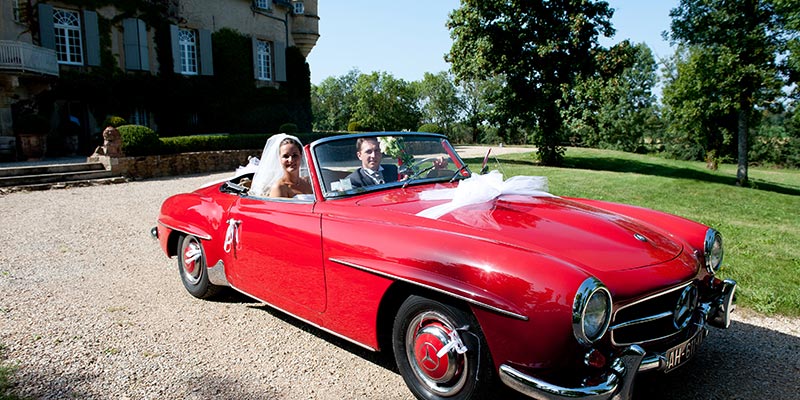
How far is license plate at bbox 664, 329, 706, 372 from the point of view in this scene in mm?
2606

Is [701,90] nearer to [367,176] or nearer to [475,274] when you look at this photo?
[367,176]

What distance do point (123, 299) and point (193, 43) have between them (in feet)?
76.3

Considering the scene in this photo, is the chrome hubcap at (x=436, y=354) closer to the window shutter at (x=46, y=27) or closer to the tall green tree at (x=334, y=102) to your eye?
the window shutter at (x=46, y=27)

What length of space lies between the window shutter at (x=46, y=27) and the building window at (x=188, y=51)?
588 centimetres

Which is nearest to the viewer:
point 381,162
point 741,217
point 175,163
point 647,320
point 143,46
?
point 647,320

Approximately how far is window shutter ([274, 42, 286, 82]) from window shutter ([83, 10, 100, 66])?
9.65 metres

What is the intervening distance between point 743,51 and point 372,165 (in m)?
21.8

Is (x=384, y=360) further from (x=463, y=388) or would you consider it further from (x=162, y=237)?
(x=162, y=237)

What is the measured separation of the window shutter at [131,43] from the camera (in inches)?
853

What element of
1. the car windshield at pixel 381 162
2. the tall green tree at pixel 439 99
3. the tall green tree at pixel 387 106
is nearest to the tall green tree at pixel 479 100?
the tall green tree at pixel 439 99

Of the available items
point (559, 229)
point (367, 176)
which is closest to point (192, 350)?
point (367, 176)

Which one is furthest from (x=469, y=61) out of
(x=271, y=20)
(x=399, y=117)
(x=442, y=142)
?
(x=399, y=117)

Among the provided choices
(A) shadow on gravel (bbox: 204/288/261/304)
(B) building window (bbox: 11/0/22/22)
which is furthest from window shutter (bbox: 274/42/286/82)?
(A) shadow on gravel (bbox: 204/288/261/304)

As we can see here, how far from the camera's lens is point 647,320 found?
2.64 metres
